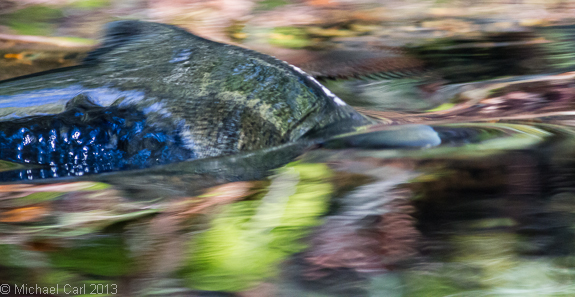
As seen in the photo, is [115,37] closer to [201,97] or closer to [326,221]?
[201,97]

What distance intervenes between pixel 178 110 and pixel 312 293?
101 cm

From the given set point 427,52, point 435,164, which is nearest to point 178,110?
point 435,164

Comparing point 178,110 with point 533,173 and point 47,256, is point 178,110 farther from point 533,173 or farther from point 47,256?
point 533,173

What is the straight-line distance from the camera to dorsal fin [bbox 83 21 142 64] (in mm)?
2020

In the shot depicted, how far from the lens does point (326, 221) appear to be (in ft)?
3.13

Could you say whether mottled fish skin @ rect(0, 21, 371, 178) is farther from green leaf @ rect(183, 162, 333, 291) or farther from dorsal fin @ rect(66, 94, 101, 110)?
green leaf @ rect(183, 162, 333, 291)

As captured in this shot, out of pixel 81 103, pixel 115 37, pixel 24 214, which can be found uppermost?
pixel 115 37

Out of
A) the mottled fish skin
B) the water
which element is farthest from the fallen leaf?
the mottled fish skin

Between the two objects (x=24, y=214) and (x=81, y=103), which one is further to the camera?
(x=81, y=103)

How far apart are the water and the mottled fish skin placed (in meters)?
0.15

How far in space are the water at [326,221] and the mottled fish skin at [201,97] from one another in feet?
0.49

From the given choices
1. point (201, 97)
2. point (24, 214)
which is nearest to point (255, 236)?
point (24, 214)

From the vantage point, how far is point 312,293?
0.76 metres

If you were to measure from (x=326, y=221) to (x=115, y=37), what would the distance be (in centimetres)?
169
